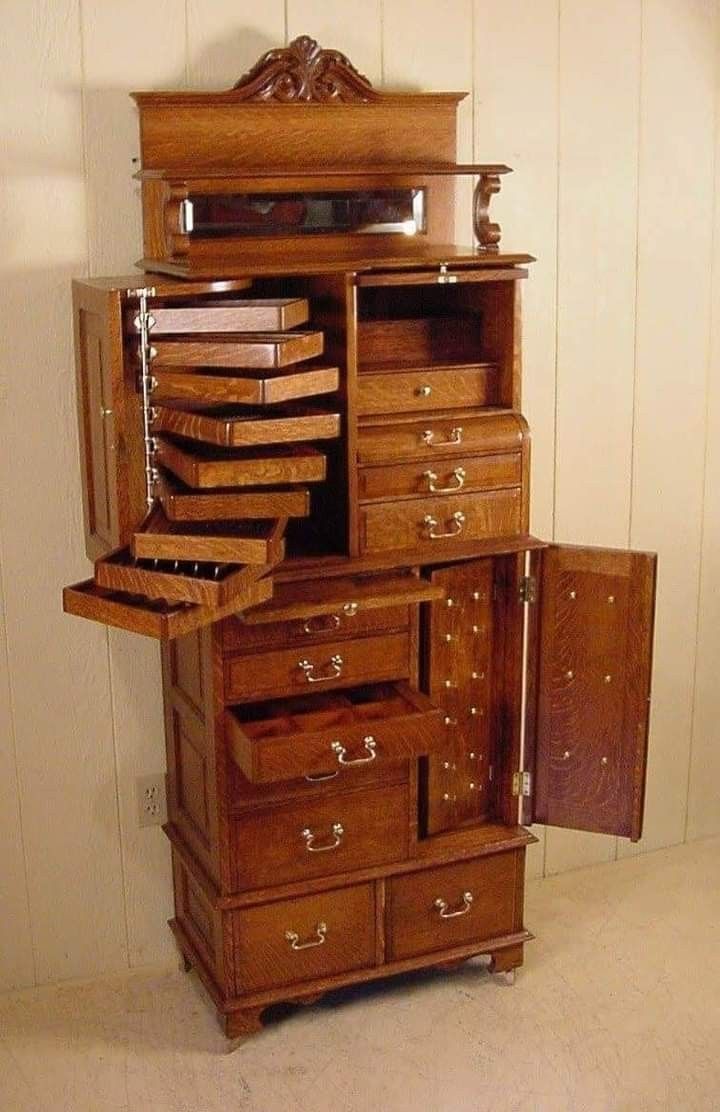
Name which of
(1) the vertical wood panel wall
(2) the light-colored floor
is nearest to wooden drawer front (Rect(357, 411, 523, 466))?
(1) the vertical wood panel wall

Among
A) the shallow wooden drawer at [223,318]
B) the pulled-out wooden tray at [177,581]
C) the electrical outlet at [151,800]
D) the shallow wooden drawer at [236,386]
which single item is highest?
the shallow wooden drawer at [223,318]

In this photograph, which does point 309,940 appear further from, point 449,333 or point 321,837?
point 449,333

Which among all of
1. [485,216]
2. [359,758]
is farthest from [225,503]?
[485,216]

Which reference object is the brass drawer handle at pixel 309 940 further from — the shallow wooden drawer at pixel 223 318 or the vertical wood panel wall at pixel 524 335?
the shallow wooden drawer at pixel 223 318

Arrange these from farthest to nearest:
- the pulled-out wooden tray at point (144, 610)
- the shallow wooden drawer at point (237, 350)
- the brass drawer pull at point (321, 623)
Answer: the brass drawer pull at point (321, 623) < the shallow wooden drawer at point (237, 350) < the pulled-out wooden tray at point (144, 610)

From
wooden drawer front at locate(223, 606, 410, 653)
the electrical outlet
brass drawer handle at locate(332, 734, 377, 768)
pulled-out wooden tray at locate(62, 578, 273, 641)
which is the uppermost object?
pulled-out wooden tray at locate(62, 578, 273, 641)

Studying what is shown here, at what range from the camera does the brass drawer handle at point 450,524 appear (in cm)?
251

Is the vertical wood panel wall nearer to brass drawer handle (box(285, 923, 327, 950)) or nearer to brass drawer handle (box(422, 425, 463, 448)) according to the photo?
brass drawer handle (box(285, 923, 327, 950))

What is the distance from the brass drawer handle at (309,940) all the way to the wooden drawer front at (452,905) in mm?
135

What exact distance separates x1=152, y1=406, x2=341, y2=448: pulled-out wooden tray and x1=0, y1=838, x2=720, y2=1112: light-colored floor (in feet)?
3.74

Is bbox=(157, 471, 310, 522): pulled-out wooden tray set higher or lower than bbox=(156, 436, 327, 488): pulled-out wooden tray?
lower

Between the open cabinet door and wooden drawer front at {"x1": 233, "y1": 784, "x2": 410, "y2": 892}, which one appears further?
the open cabinet door

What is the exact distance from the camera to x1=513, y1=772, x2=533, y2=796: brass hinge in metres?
2.76

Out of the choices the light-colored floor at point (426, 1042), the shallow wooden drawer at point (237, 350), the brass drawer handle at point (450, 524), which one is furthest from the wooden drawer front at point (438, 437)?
the light-colored floor at point (426, 1042)
